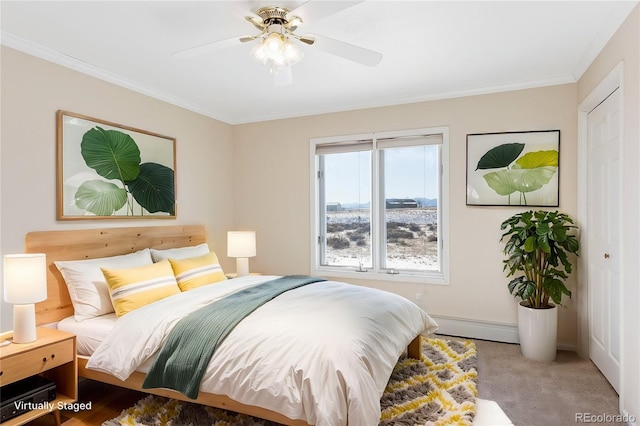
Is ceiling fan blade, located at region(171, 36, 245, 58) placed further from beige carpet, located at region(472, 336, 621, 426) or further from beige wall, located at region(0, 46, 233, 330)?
beige carpet, located at region(472, 336, 621, 426)

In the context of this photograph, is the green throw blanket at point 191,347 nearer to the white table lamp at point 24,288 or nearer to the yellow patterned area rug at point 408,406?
the yellow patterned area rug at point 408,406

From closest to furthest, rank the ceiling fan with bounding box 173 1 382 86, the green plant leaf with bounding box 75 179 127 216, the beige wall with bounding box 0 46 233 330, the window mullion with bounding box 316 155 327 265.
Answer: the ceiling fan with bounding box 173 1 382 86
the beige wall with bounding box 0 46 233 330
the green plant leaf with bounding box 75 179 127 216
the window mullion with bounding box 316 155 327 265

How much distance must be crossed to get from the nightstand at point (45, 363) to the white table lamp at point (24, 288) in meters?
0.09

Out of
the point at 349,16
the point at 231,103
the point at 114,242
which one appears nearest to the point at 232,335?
the point at 114,242

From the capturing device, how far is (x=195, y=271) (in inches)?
130

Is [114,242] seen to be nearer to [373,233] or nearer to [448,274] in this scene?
[373,233]

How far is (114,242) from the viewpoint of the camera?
10.6 feet

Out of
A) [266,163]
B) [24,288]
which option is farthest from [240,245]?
[24,288]

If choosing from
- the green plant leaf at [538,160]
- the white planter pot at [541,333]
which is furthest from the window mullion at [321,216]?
the white planter pot at [541,333]

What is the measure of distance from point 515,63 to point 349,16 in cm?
163

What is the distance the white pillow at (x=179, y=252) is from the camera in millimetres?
3412

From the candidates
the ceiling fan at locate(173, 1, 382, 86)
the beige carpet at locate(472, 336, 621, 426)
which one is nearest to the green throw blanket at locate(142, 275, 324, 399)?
the ceiling fan at locate(173, 1, 382, 86)

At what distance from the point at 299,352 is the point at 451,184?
261 cm

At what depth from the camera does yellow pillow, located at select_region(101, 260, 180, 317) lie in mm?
2658
